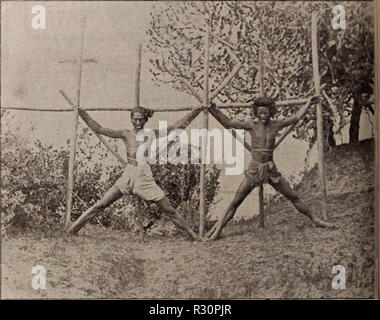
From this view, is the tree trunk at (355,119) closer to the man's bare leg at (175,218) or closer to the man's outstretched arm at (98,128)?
the man's bare leg at (175,218)

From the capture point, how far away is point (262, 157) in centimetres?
230

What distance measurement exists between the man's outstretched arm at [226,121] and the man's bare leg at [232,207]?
223 millimetres

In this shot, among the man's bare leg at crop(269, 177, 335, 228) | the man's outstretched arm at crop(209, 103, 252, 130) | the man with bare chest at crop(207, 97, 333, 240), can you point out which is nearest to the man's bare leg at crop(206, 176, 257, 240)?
the man with bare chest at crop(207, 97, 333, 240)

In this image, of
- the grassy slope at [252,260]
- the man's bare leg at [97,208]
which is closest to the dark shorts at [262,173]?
the grassy slope at [252,260]

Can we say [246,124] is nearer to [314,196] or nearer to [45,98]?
[314,196]

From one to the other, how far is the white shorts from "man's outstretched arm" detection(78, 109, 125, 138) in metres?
0.14

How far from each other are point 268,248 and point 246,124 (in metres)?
0.53

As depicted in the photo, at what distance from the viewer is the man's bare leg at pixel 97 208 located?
233cm

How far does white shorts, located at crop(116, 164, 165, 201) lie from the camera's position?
7.59 ft

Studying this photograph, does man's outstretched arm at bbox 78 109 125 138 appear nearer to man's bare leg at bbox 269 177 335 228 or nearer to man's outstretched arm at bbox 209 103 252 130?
man's outstretched arm at bbox 209 103 252 130

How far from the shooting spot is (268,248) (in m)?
2.29

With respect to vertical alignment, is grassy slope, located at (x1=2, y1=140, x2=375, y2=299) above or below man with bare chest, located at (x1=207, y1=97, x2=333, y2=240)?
below

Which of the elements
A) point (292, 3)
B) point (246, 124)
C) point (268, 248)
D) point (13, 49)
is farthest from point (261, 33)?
point (13, 49)
